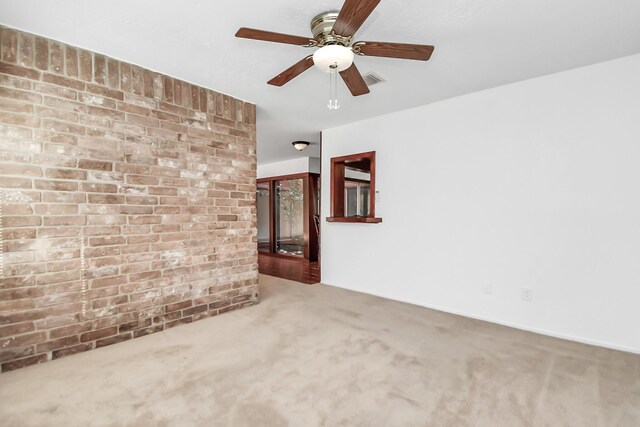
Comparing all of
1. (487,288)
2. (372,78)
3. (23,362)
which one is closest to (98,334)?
(23,362)

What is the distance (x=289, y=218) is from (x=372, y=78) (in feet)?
16.6

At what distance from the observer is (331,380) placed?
1.96 m

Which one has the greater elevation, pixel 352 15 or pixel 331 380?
pixel 352 15

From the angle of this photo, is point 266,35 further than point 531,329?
No

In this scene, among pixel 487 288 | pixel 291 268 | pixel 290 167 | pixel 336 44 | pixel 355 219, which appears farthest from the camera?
pixel 290 167

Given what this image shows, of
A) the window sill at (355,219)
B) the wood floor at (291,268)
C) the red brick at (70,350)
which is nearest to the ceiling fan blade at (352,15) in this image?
the window sill at (355,219)

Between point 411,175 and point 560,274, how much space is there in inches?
69.8

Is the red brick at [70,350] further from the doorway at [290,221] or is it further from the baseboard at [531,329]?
the doorway at [290,221]

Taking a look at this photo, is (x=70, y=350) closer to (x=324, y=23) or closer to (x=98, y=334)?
(x=98, y=334)

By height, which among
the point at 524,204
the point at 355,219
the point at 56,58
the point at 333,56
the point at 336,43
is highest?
the point at 56,58

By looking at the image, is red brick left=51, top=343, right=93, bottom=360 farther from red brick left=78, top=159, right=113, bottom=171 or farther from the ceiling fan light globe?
the ceiling fan light globe

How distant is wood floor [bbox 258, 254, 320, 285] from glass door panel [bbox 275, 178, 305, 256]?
48 cm

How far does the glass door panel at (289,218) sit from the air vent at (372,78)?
171 inches

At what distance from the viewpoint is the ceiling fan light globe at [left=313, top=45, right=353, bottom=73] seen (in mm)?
1750
